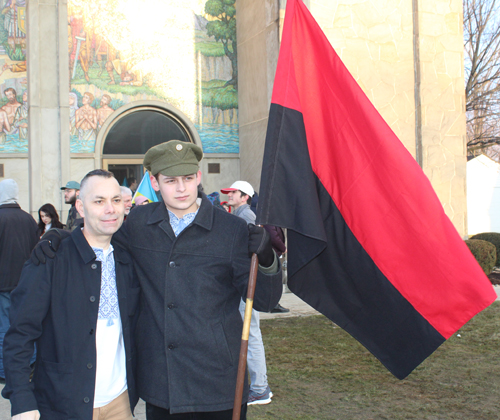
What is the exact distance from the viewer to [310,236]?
106 inches

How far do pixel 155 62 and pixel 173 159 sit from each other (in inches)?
494

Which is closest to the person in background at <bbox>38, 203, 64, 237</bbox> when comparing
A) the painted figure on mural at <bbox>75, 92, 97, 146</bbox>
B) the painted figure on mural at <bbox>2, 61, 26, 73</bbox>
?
the painted figure on mural at <bbox>75, 92, 97, 146</bbox>

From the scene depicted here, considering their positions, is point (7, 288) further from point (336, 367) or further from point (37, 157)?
point (37, 157)

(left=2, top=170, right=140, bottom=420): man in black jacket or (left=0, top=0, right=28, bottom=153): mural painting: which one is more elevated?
(left=0, top=0, right=28, bottom=153): mural painting

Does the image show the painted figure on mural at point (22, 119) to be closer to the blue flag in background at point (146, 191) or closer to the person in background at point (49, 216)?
the person in background at point (49, 216)

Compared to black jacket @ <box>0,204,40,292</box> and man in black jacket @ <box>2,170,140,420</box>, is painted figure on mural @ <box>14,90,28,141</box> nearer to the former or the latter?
black jacket @ <box>0,204,40,292</box>

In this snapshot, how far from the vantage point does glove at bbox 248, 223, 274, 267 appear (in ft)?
8.39

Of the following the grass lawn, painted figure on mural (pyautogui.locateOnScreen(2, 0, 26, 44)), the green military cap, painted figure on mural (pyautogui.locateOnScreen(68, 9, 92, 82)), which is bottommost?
the grass lawn

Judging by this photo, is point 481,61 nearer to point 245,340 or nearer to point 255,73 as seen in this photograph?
point 255,73

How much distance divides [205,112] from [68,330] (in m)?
13.0

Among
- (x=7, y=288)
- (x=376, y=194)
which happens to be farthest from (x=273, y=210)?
(x=7, y=288)

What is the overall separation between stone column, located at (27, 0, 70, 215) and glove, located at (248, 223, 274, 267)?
11173 mm

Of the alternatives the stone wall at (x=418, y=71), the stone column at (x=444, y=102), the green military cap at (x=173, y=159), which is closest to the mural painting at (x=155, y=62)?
the stone wall at (x=418, y=71)

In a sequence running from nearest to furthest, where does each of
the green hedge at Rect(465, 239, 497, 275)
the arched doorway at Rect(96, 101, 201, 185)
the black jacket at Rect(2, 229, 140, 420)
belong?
the black jacket at Rect(2, 229, 140, 420)
the green hedge at Rect(465, 239, 497, 275)
the arched doorway at Rect(96, 101, 201, 185)
